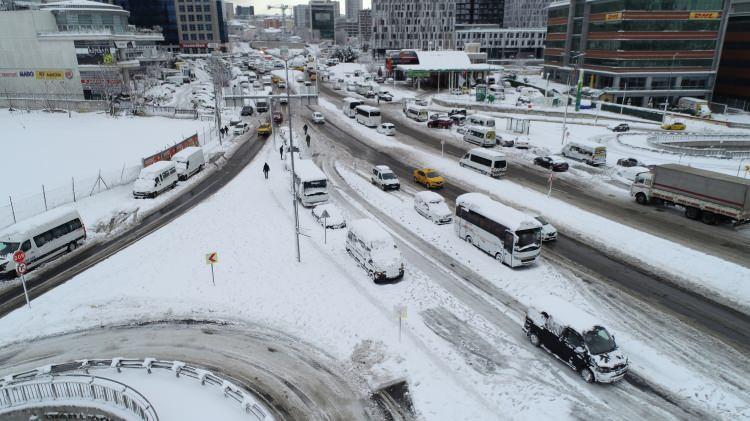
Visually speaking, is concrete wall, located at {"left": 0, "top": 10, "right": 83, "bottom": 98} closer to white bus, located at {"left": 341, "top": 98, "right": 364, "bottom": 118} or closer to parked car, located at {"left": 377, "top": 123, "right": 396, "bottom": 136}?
white bus, located at {"left": 341, "top": 98, "right": 364, "bottom": 118}

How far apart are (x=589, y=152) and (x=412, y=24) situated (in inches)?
6377

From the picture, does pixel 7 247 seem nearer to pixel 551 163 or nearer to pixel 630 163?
pixel 551 163

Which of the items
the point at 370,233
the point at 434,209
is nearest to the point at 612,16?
the point at 434,209

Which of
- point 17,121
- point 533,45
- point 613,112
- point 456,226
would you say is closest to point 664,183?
point 456,226

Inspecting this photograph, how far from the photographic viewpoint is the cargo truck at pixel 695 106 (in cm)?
7875

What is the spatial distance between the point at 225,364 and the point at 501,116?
228 feet

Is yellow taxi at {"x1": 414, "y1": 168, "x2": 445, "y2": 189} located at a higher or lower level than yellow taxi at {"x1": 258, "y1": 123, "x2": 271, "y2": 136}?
lower

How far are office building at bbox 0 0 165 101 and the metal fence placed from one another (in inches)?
2888

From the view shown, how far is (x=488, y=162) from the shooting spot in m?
42.7

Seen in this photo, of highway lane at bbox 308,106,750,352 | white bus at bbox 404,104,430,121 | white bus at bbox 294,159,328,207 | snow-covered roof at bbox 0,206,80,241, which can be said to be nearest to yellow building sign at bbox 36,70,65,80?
white bus at bbox 404,104,430,121

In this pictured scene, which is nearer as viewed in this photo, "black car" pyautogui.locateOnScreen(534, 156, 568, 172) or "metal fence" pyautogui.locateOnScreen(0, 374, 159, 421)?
"metal fence" pyautogui.locateOnScreen(0, 374, 159, 421)

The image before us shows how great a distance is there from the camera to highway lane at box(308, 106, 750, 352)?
2000 centimetres

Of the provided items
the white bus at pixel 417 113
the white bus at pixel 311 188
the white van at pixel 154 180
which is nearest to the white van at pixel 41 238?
the white van at pixel 154 180

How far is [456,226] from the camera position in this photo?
29734mm
